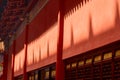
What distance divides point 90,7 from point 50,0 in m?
4.17

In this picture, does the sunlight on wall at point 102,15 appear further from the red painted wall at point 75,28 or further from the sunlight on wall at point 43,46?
the sunlight on wall at point 43,46

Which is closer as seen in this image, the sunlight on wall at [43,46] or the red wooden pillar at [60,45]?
the red wooden pillar at [60,45]

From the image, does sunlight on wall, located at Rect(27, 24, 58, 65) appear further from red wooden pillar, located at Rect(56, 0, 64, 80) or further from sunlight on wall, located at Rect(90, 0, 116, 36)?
sunlight on wall, located at Rect(90, 0, 116, 36)

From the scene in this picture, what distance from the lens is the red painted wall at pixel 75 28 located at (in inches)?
244

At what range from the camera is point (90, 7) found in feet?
23.9

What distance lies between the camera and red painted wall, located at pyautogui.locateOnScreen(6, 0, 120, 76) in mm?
6199

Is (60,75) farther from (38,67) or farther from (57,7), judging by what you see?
(38,67)

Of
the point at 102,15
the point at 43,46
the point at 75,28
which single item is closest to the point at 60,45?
the point at 75,28

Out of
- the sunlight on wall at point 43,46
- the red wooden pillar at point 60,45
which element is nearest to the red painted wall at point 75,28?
the sunlight on wall at point 43,46

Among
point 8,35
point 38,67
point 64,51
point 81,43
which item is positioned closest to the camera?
point 81,43

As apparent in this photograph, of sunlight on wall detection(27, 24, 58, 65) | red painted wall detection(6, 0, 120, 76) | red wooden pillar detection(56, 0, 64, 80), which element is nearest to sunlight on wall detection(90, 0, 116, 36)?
red painted wall detection(6, 0, 120, 76)

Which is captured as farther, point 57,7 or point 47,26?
point 47,26

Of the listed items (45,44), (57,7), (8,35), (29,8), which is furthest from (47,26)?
(8,35)

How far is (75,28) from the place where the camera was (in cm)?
846
